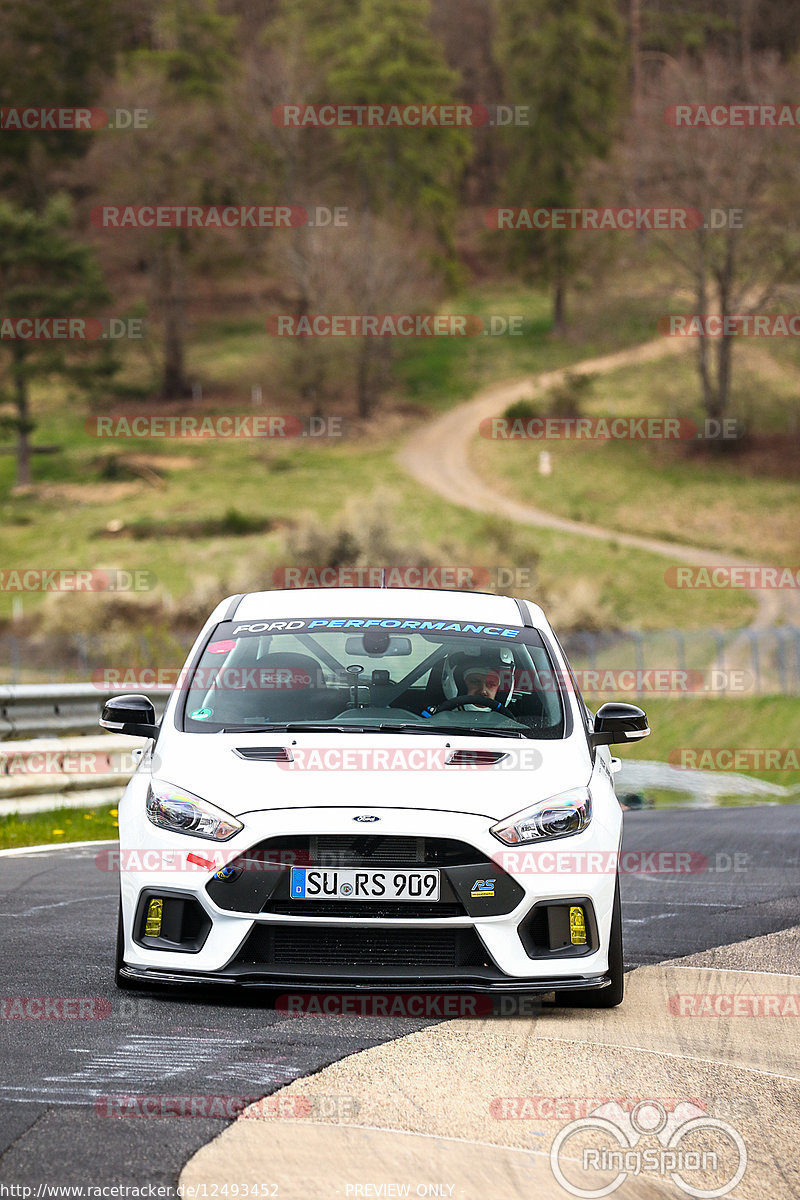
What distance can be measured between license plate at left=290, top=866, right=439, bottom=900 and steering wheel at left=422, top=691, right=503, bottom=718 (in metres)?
1.26

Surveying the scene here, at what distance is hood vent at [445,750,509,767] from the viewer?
631cm

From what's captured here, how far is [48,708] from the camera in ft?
43.3

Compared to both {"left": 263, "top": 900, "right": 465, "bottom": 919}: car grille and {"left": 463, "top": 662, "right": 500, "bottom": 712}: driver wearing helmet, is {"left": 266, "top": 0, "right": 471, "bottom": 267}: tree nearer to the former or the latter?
{"left": 463, "top": 662, "right": 500, "bottom": 712}: driver wearing helmet

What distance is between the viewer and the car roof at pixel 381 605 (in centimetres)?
771

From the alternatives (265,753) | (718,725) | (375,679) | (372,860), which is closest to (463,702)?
(375,679)

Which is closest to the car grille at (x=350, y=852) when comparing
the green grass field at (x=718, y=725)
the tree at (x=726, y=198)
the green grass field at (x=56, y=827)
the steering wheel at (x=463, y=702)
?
the steering wheel at (x=463, y=702)

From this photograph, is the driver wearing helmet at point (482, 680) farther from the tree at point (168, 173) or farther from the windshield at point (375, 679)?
the tree at point (168, 173)

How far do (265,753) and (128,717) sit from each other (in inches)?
39.4

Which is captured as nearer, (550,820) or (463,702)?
(550,820)

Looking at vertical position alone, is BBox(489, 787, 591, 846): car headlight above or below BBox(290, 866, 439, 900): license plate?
above

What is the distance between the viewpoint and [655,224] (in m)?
66.2

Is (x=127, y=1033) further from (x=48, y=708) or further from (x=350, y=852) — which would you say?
(x=48, y=708)

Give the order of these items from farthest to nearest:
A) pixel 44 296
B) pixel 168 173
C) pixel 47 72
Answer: pixel 47 72 < pixel 168 173 < pixel 44 296

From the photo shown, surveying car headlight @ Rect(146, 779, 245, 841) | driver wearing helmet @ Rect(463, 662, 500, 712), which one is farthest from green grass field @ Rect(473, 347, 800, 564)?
car headlight @ Rect(146, 779, 245, 841)
